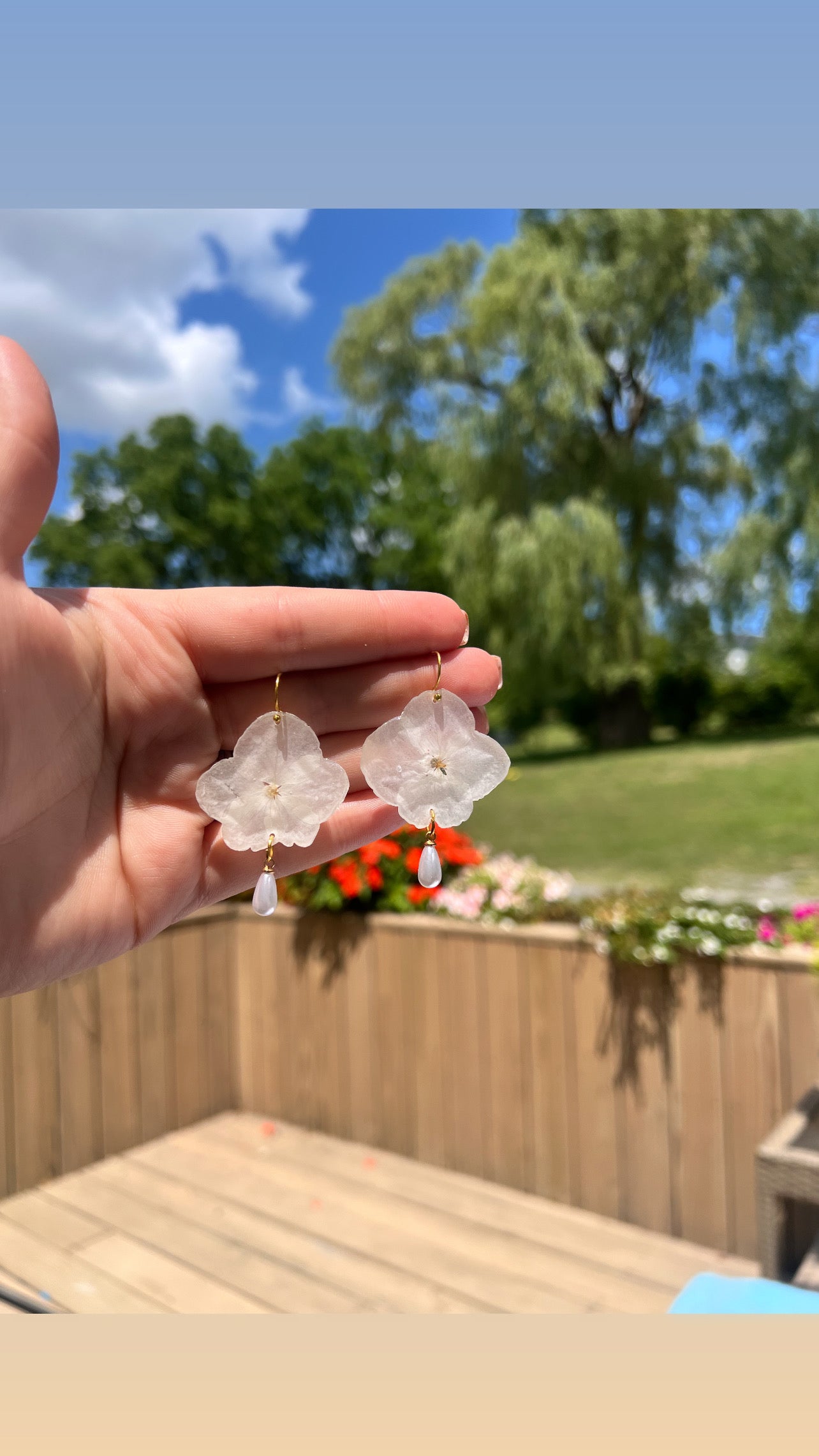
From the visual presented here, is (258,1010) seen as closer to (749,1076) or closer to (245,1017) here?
(245,1017)

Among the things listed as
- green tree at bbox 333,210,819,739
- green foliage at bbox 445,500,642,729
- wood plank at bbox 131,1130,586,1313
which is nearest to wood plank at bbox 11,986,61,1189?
wood plank at bbox 131,1130,586,1313

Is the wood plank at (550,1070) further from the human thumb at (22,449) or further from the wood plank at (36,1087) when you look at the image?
the human thumb at (22,449)

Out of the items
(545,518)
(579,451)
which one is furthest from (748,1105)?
(579,451)

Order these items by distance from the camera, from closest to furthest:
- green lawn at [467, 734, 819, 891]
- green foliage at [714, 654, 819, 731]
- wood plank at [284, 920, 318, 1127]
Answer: wood plank at [284, 920, 318, 1127], green lawn at [467, 734, 819, 891], green foliage at [714, 654, 819, 731]

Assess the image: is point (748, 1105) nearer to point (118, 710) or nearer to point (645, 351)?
point (118, 710)

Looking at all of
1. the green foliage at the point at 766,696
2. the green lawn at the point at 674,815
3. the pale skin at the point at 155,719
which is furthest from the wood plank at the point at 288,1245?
the green foliage at the point at 766,696

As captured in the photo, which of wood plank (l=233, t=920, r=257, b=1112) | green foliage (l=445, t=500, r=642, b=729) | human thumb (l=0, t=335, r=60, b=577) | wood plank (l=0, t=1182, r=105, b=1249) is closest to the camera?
human thumb (l=0, t=335, r=60, b=577)

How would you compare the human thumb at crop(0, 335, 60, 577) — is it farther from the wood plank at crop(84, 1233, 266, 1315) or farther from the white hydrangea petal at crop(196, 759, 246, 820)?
the wood plank at crop(84, 1233, 266, 1315)
